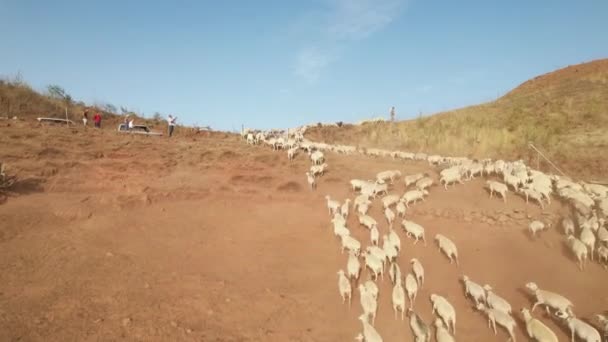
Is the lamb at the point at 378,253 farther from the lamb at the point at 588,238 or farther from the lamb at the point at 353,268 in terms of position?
the lamb at the point at 588,238

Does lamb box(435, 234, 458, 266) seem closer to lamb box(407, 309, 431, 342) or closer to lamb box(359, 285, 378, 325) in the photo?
lamb box(359, 285, 378, 325)

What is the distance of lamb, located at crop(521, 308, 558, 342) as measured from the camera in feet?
22.6

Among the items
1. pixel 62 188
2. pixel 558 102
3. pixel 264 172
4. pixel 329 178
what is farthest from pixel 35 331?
pixel 558 102

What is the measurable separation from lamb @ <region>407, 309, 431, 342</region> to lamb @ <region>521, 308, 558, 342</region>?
1.73m

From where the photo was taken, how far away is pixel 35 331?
675 centimetres

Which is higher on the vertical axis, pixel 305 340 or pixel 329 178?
pixel 329 178

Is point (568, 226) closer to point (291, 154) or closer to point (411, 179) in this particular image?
point (411, 179)

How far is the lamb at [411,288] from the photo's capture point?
8.37 m

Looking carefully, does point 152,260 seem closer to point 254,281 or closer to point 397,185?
point 254,281

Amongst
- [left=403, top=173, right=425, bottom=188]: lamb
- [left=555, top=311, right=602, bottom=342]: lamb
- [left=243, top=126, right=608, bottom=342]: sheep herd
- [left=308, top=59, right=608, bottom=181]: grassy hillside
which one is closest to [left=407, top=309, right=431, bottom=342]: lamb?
[left=243, top=126, right=608, bottom=342]: sheep herd

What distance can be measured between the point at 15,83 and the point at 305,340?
26.2 meters

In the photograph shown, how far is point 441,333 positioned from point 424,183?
6652mm

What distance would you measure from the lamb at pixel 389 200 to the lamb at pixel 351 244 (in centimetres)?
222

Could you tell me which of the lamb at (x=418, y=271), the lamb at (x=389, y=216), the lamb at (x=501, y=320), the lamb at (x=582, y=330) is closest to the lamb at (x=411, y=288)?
the lamb at (x=418, y=271)
